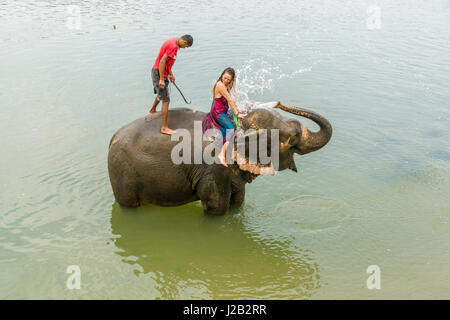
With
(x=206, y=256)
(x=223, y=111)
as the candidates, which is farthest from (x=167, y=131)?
(x=206, y=256)

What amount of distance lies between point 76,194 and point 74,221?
68cm

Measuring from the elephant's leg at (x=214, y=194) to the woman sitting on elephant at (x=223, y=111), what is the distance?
322 mm

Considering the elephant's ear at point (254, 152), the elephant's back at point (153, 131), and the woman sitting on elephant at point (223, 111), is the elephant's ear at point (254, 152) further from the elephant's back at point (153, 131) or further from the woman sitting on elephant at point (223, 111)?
the elephant's back at point (153, 131)

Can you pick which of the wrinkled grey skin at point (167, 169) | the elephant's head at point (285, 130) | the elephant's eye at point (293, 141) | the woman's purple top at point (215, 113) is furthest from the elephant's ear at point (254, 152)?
the woman's purple top at point (215, 113)

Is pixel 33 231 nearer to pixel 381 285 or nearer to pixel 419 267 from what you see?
pixel 381 285

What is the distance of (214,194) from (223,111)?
109cm

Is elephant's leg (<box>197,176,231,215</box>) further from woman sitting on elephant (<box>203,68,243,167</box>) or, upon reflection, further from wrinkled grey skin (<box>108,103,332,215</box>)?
woman sitting on elephant (<box>203,68,243,167</box>)

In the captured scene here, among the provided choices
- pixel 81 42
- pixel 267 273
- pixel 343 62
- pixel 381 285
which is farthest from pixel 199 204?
pixel 81 42

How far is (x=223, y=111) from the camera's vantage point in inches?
206

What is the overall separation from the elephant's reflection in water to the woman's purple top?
1365mm

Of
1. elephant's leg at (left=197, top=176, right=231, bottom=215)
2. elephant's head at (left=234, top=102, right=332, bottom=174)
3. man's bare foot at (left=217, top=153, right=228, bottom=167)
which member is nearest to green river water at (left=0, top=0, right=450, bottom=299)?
elephant's leg at (left=197, top=176, right=231, bottom=215)

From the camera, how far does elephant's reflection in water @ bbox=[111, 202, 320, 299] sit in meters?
5.07

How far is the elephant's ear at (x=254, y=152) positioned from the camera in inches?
199

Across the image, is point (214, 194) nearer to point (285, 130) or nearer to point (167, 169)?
point (167, 169)
